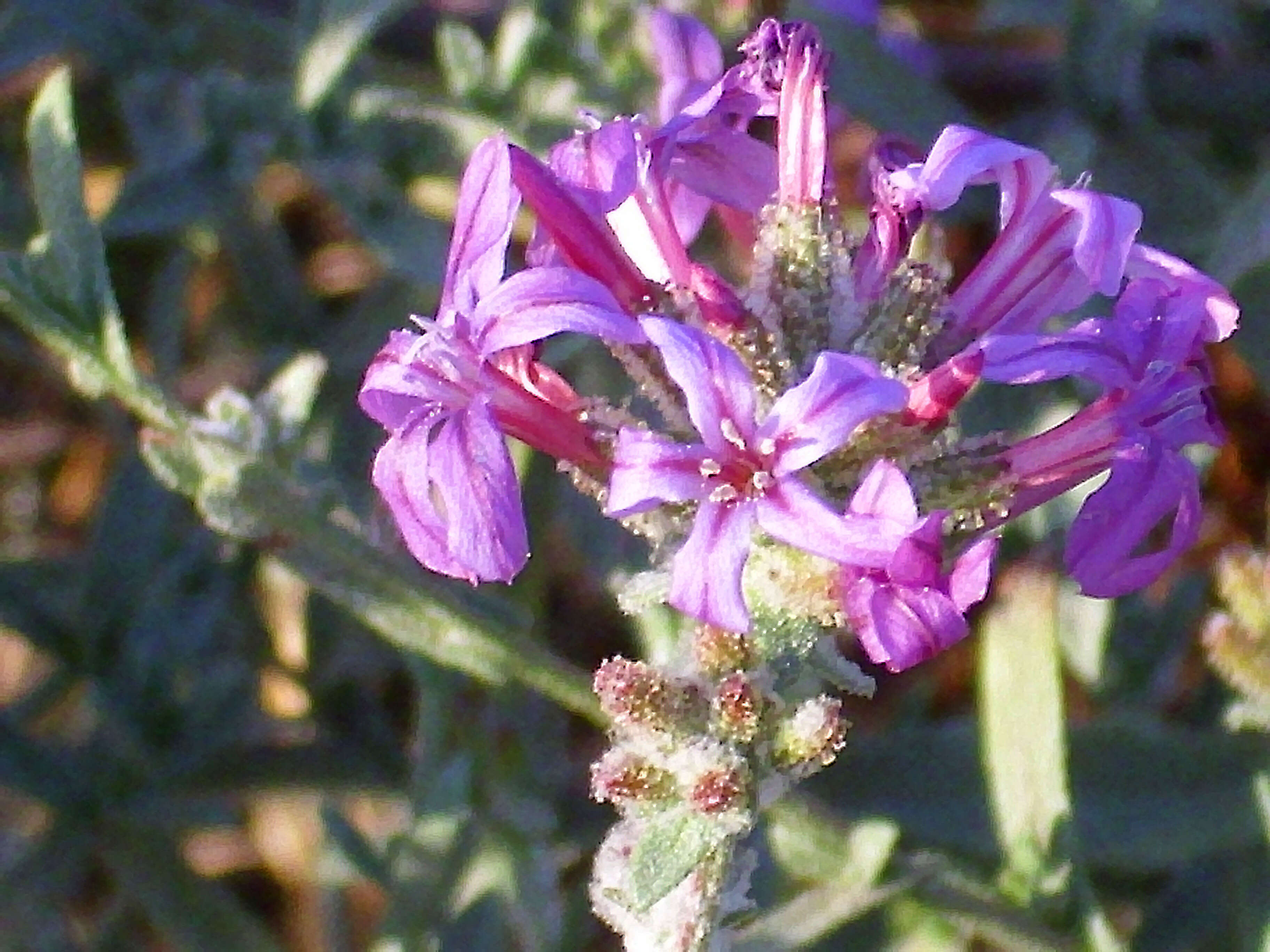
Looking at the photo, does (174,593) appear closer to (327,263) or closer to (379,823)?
(379,823)

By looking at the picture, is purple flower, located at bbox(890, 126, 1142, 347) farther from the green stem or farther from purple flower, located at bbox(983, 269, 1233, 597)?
the green stem

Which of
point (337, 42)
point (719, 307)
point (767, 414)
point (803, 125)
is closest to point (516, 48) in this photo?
point (337, 42)

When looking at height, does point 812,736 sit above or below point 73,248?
below

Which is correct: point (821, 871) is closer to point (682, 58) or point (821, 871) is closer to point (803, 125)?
point (803, 125)

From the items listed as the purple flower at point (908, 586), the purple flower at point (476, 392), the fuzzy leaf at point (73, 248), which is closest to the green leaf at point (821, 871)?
the purple flower at point (908, 586)

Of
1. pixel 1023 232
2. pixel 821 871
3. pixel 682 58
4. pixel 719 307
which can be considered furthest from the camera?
pixel 682 58

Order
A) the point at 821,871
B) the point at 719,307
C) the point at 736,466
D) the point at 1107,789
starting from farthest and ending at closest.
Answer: the point at 1107,789 < the point at 821,871 < the point at 719,307 < the point at 736,466
